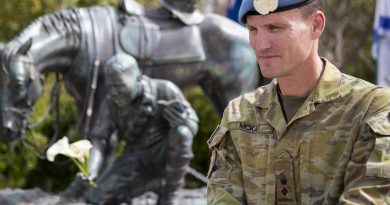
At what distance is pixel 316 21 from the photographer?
7.43 feet

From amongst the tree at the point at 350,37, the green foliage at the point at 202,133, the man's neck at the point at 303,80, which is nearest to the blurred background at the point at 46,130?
the green foliage at the point at 202,133

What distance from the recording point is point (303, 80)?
2297 millimetres

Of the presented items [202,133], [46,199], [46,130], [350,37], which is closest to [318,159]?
[46,199]

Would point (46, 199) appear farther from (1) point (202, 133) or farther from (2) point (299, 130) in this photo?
(1) point (202, 133)

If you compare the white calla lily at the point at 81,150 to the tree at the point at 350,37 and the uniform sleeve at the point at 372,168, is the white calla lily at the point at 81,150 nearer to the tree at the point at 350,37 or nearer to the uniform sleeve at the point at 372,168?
the uniform sleeve at the point at 372,168

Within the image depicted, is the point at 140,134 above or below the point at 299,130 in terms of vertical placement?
below

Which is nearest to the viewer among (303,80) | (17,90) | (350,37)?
(303,80)

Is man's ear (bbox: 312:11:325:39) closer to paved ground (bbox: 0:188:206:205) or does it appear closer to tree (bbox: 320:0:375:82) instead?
paved ground (bbox: 0:188:206:205)

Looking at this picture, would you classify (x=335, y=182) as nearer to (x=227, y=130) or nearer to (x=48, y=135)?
(x=227, y=130)

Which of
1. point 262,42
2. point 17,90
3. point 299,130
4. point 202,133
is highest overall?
point 262,42

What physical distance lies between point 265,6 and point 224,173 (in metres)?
0.48

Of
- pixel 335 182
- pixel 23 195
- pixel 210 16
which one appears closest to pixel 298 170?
pixel 335 182

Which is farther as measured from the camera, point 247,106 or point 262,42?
point 247,106

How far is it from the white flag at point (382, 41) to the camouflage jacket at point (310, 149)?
8.64 metres
